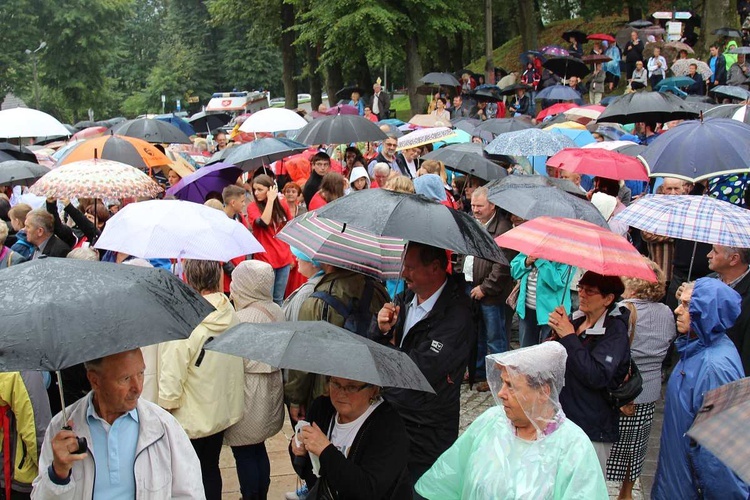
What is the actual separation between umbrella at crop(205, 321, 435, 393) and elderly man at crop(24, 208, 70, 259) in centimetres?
409

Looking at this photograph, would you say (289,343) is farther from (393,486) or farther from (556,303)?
(556,303)

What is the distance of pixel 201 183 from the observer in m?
9.28

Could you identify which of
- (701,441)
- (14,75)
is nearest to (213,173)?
(701,441)

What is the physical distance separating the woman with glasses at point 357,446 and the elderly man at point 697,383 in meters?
1.60

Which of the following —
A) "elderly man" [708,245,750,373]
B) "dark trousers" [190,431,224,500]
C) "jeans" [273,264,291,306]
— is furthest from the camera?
"jeans" [273,264,291,306]

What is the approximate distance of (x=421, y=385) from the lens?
3490 mm

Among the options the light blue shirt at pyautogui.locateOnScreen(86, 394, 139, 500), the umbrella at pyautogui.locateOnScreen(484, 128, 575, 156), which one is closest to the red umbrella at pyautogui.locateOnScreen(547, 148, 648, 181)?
the umbrella at pyautogui.locateOnScreen(484, 128, 575, 156)

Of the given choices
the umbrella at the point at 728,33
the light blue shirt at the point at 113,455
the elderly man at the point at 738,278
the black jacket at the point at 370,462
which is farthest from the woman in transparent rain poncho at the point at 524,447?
the umbrella at the point at 728,33

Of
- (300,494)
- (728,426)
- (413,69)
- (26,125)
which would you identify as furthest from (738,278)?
(413,69)

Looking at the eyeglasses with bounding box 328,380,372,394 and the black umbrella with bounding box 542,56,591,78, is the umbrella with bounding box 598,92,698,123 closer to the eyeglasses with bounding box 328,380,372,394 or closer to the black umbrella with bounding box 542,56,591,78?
the eyeglasses with bounding box 328,380,372,394

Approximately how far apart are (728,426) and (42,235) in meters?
6.04

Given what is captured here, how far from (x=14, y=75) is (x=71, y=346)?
4989 centimetres

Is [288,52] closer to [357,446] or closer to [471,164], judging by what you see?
[471,164]

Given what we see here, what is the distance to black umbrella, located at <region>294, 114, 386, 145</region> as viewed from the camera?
34.8 feet
